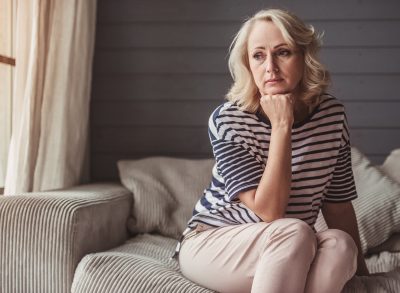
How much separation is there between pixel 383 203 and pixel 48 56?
135 centimetres

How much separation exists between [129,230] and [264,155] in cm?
87

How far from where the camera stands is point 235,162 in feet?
4.96

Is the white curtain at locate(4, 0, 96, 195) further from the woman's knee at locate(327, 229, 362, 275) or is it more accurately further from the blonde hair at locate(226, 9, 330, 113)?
the woman's knee at locate(327, 229, 362, 275)

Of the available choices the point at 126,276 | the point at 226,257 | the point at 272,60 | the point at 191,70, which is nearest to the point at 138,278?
the point at 126,276

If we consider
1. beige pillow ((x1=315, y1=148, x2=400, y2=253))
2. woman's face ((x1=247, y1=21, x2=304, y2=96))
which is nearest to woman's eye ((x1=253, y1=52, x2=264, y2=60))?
woman's face ((x1=247, y1=21, x2=304, y2=96))

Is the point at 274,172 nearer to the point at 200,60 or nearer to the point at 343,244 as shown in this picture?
the point at 343,244

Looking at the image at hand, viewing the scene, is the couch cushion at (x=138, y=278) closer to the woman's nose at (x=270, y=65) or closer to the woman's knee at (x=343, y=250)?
the woman's knee at (x=343, y=250)

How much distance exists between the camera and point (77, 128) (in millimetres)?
2398

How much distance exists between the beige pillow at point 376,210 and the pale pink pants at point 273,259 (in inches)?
25.7

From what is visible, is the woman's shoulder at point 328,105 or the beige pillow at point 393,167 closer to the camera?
the woman's shoulder at point 328,105

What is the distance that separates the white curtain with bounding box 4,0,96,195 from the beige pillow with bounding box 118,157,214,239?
26 cm

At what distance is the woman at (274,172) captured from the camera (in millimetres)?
1385

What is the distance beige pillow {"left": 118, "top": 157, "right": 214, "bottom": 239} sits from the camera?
224 centimetres

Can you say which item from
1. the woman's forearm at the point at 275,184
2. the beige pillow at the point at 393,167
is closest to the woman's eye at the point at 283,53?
the woman's forearm at the point at 275,184
